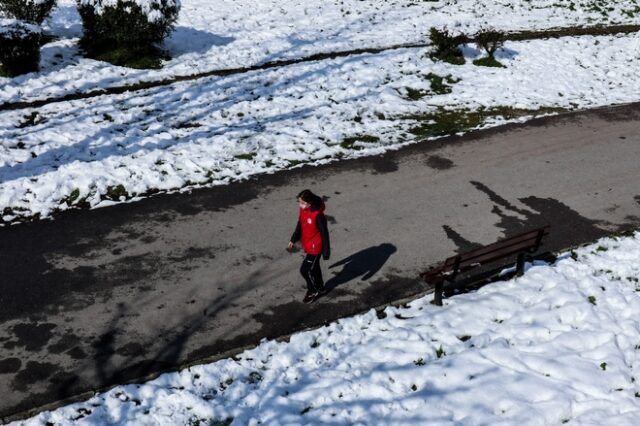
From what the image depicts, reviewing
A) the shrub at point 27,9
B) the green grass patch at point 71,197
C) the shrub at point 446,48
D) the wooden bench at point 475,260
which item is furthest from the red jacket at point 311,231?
the shrub at point 27,9

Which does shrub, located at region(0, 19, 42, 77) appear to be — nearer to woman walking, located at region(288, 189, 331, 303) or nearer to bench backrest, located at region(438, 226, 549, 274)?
woman walking, located at region(288, 189, 331, 303)

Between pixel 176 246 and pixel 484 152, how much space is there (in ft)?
24.6

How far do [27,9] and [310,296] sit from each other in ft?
44.7

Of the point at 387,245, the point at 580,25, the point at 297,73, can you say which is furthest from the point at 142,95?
the point at 580,25

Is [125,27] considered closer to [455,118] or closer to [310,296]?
[455,118]

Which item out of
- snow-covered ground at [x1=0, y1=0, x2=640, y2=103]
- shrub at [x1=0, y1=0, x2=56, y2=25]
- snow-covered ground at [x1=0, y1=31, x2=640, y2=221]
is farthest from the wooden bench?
shrub at [x1=0, y1=0, x2=56, y2=25]

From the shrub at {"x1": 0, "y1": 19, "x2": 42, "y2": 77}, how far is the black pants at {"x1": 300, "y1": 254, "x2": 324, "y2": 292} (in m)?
10.8

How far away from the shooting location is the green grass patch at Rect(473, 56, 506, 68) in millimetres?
17797

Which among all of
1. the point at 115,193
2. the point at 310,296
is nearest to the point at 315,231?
the point at 310,296

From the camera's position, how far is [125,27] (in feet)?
51.3

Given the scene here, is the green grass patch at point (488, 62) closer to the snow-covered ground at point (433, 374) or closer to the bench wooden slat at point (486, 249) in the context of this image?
the bench wooden slat at point (486, 249)

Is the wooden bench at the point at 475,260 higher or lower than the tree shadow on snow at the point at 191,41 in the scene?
lower

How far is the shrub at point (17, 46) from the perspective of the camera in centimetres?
1391

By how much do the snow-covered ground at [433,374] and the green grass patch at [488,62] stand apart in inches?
436
